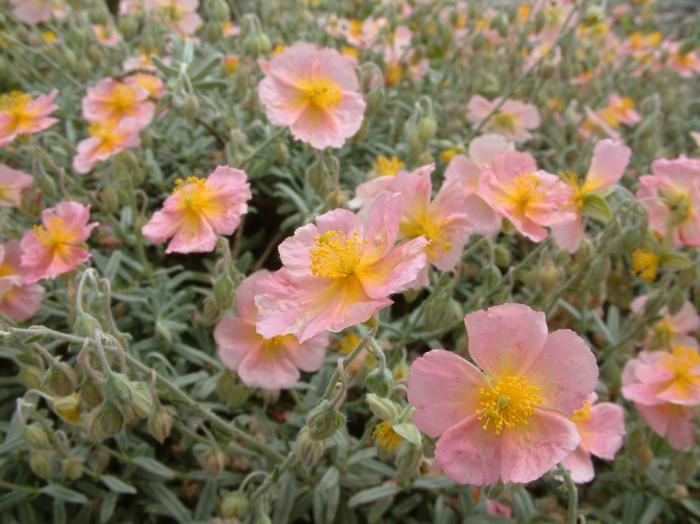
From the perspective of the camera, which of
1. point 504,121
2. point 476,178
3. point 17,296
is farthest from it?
point 504,121

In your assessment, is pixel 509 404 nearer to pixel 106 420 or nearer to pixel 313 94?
pixel 106 420

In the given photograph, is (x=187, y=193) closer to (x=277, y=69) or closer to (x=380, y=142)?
(x=277, y=69)

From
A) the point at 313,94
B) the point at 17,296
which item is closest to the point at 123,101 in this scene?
the point at 313,94

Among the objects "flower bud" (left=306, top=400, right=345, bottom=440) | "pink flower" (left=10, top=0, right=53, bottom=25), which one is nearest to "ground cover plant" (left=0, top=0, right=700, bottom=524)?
"flower bud" (left=306, top=400, right=345, bottom=440)

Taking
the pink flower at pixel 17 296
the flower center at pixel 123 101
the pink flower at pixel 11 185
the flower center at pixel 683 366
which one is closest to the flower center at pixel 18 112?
the pink flower at pixel 11 185

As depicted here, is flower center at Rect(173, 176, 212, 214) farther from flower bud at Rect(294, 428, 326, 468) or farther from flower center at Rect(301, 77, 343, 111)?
flower bud at Rect(294, 428, 326, 468)
